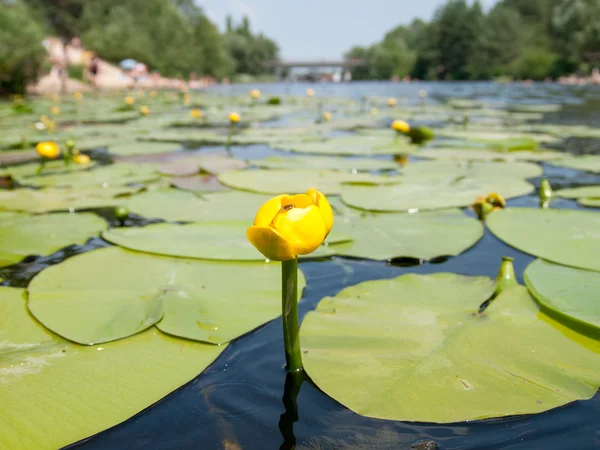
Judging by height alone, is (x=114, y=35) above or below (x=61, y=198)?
above

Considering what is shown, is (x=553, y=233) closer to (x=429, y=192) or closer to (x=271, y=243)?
(x=429, y=192)

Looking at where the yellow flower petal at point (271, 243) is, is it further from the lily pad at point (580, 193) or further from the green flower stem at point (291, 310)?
the lily pad at point (580, 193)

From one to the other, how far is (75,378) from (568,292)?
0.98 metres

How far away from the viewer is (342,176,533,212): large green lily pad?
172 cm

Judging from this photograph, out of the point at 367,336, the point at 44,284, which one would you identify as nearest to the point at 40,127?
the point at 44,284

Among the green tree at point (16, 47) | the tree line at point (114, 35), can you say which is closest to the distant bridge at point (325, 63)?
the tree line at point (114, 35)

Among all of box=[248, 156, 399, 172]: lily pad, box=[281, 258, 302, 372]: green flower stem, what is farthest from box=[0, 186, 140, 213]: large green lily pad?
box=[281, 258, 302, 372]: green flower stem

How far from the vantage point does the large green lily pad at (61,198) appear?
1.85 meters

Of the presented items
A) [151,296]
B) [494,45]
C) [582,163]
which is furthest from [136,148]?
[494,45]

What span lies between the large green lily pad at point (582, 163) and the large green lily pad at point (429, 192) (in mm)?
524

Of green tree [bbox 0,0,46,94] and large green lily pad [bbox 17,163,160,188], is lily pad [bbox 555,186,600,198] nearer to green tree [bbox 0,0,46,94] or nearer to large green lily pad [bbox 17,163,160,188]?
large green lily pad [bbox 17,163,160,188]

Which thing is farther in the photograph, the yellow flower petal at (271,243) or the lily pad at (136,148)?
the lily pad at (136,148)

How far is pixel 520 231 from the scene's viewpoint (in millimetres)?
1425

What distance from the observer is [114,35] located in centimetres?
1967
